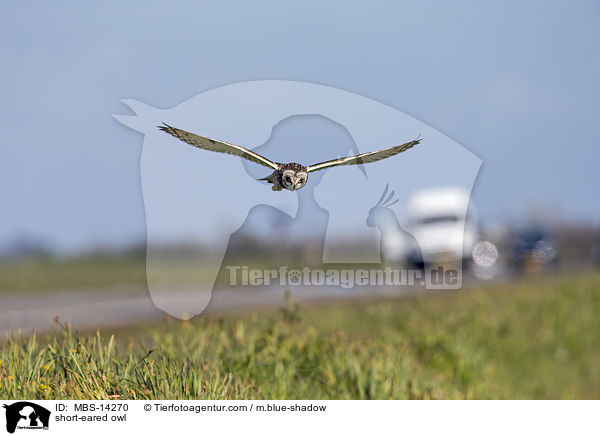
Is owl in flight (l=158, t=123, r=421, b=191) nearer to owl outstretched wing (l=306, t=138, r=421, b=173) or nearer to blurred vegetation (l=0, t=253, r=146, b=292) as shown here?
owl outstretched wing (l=306, t=138, r=421, b=173)

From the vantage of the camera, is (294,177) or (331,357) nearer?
(294,177)

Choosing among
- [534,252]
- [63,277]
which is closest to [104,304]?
[63,277]

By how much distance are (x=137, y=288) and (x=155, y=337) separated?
14889 mm

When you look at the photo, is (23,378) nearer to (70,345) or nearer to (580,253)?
(70,345)

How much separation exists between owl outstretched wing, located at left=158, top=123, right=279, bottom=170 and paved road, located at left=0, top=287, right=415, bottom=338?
5.76 m

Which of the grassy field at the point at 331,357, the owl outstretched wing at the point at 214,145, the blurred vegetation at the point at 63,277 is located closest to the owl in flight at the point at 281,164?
the owl outstretched wing at the point at 214,145

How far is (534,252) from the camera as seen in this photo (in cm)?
2584

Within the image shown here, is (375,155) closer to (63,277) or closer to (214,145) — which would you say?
(214,145)

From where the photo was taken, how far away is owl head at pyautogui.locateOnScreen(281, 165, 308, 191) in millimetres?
4273

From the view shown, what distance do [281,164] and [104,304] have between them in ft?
41.9
